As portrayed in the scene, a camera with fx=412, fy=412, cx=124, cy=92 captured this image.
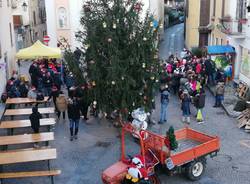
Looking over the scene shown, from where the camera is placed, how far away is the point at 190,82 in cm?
1894

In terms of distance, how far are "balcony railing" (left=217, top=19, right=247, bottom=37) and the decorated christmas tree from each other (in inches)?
346

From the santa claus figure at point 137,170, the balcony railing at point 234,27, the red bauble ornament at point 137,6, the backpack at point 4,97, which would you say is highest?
the red bauble ornament at point 137,6

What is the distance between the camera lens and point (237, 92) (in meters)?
20.8

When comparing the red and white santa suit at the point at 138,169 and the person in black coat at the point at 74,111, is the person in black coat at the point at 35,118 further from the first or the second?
the red and white santa suit at the point at 138,169

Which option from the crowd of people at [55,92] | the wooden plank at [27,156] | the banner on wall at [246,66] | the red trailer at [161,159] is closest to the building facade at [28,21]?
the crowd of people at [55,92]

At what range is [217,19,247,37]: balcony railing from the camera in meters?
21.7

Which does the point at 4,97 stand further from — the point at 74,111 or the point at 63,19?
the point at 63,19

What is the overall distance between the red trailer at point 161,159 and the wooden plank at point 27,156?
5.68ft

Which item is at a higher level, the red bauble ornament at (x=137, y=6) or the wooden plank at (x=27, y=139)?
the red bauble ornament at (x=137, y=6)

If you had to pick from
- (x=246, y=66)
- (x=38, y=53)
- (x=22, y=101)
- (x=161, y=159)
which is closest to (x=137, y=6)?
(x=161, y=159)

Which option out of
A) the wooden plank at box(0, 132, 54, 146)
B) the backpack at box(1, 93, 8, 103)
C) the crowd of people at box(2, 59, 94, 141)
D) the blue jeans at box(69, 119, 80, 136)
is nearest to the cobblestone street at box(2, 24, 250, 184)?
the blue jeans at box(69, 119, 80, 136)

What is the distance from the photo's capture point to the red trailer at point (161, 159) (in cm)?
1074

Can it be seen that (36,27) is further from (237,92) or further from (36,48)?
(237,92)

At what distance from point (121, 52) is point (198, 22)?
2066 centimetres
